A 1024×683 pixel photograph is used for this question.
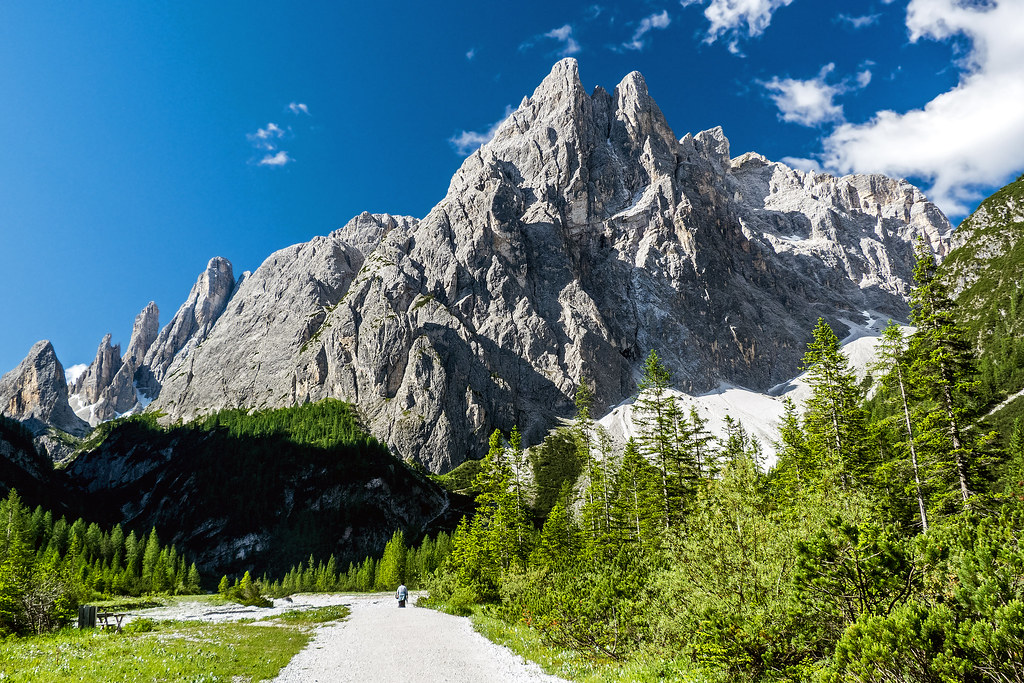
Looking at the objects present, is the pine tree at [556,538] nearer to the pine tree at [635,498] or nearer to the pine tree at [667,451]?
the pine tree at [635,498]

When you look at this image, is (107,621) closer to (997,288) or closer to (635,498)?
(635,498)

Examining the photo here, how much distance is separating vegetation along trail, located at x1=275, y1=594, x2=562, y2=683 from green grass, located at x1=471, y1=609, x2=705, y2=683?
53cm

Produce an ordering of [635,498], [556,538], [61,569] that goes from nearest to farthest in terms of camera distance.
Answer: [61,569], [556,538], [635,498]

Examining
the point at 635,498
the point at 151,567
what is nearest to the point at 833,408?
the point at 635,498

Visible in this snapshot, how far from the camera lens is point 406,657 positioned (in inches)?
805

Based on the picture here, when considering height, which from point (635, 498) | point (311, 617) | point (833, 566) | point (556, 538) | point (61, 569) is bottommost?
point (311, 617)

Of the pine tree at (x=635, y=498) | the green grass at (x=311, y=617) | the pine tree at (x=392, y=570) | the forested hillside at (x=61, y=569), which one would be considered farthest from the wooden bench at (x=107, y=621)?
the pine tree at (x=392, y=570)

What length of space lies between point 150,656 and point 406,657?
28.9ft

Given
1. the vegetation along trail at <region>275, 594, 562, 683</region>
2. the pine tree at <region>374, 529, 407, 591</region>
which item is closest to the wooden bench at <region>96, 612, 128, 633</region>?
the vegetation along trail at <region>275, 594, 562, 683</region>

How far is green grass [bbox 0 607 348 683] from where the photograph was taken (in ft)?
45.7

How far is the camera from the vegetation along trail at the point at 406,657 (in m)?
17.0

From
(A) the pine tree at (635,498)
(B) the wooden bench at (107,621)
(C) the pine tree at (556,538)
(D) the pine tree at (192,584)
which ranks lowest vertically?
(D) the pine tree at (192,584)

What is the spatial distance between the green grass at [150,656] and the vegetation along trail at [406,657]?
3.78 ft

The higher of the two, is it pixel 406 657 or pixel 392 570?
pixel 406 657
